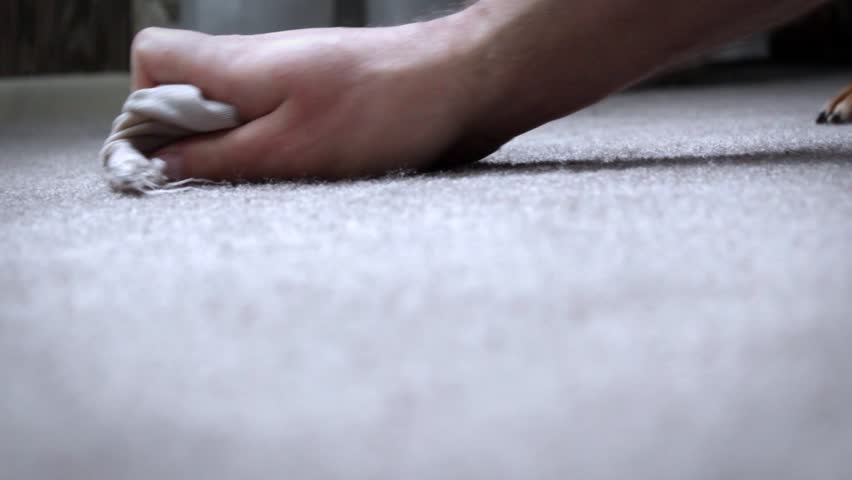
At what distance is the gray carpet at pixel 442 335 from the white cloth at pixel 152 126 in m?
0.06

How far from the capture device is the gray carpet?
193mm

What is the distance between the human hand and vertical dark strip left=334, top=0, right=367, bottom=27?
0.97 m

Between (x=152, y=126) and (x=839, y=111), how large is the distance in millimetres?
596

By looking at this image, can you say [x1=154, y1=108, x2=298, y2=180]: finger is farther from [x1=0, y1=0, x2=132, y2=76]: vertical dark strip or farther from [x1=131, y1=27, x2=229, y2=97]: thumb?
[x1=0, y1=0, x2=132, y2=76]: vertical dark strip

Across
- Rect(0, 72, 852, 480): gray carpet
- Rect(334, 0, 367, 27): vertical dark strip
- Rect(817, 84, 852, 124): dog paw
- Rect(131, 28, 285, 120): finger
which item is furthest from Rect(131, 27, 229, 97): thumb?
Rect(334, 0, 367, 27): vertical dark strip

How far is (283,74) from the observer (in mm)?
516

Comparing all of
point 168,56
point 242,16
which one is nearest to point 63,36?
point 242,16

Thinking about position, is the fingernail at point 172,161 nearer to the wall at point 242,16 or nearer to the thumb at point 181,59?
the thumb at point 181,59

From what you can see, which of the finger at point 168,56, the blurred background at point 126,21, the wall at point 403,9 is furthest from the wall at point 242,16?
the finger at point 168,56

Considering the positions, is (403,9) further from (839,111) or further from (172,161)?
(172,161)

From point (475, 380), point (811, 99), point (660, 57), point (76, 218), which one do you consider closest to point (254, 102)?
point (76, 218)

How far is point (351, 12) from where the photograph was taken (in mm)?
1516

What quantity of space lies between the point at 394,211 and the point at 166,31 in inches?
9.0

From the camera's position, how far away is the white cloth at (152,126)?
521 millimetres
